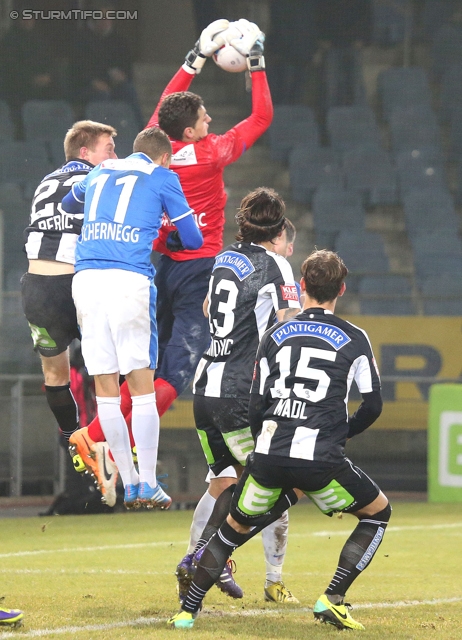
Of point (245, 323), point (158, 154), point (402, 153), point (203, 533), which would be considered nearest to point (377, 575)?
point (203, 533)

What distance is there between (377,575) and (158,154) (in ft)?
10.5

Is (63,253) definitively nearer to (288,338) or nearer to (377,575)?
(288,338)

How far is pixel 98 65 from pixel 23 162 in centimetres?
169

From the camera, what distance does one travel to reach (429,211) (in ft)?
47.3

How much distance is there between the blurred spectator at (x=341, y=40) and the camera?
1462 centimetres

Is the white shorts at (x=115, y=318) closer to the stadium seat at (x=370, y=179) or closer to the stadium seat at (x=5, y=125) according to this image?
the stadium seat at (x=5, y=125)

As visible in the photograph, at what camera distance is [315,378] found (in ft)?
15.0

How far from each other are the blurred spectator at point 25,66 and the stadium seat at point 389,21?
14.4 feet

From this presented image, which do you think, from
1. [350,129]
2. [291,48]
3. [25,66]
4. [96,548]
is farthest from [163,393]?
[291,48]

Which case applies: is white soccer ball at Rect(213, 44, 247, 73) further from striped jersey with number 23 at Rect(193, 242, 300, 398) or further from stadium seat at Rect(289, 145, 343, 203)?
stadium seat at Rect(289, 145, 343, 203)

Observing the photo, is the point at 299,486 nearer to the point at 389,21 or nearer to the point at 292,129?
the point at 292,129

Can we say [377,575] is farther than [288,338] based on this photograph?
Yes

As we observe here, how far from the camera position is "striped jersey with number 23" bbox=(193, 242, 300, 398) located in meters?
5.12

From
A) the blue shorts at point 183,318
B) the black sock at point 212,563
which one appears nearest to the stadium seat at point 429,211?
the blue shorts at point 183,318
